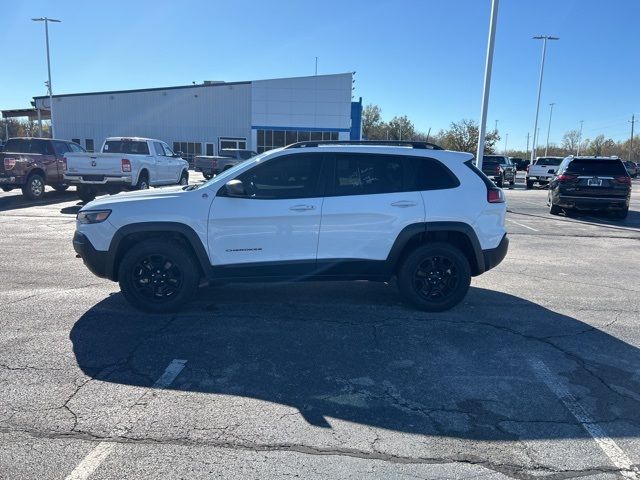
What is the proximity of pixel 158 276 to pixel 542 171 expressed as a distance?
29.2 metres

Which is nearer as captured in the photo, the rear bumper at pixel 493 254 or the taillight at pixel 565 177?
the rear bumper at pixel 493 254

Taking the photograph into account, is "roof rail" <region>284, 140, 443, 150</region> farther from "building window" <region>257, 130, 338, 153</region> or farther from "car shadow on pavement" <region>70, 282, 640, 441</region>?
"building window" <region>257, 130, 338, 153</region>

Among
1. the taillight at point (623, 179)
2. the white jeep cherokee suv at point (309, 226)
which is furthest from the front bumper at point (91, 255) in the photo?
the taillight at point (623, 179)

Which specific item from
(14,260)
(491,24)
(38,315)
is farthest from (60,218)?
(491,24)

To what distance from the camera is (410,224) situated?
17.4 feet

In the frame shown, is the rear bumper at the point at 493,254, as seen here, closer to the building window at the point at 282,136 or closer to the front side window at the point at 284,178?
the front side window at the point at 284,178

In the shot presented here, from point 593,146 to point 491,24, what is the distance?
10078 cm

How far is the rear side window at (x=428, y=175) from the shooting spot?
17.7ft

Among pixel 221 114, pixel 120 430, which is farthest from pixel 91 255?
pixel 221 114

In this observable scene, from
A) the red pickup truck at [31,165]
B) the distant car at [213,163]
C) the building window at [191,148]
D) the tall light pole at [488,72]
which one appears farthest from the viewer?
the building window at [191,148]

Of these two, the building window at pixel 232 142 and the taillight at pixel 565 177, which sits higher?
the building window at pixel 232 142

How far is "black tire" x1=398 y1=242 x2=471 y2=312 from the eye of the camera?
542 centimetres

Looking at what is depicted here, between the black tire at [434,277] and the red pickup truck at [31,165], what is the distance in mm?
14446

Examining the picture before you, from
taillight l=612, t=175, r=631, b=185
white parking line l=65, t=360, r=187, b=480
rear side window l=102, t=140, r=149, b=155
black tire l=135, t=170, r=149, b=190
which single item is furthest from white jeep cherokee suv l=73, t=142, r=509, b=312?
rear side window l=102, t=140, r=149, b=155
